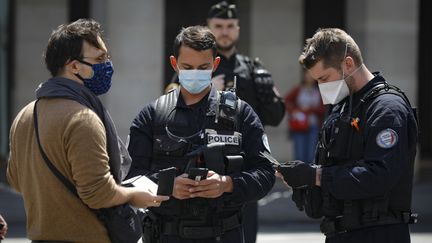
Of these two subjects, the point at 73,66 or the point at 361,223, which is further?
the point at 361,223

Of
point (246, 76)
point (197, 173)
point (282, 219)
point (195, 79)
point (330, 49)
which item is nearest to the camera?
point (197, 173)

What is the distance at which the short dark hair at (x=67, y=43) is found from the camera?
3.66m

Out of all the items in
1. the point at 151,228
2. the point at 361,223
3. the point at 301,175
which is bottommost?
the point at 151,228

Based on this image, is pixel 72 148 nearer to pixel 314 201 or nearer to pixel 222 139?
pixel 222 139

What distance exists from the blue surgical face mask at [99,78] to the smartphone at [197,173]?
61 centimetres

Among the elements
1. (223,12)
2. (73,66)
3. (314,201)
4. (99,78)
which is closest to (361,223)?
(314,201)

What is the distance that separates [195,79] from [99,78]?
29.0 inches

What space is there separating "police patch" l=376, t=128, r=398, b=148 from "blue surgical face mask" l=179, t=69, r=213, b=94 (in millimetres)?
1027

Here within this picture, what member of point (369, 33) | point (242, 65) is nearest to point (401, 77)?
point (369, 33)

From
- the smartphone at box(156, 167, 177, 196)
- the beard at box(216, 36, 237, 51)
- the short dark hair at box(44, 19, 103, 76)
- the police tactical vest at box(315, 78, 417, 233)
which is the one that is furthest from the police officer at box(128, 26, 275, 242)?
the beard at box(216, 36, 237, 51)

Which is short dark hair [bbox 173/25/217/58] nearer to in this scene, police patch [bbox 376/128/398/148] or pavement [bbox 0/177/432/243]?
police patch [bbox 376/128/398/148]

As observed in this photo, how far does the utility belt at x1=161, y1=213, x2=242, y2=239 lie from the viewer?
426cm

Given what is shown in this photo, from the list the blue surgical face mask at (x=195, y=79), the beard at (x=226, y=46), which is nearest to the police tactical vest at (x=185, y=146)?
the blue surgical face mask at (x=195, y=79)

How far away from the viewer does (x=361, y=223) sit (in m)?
4.05
